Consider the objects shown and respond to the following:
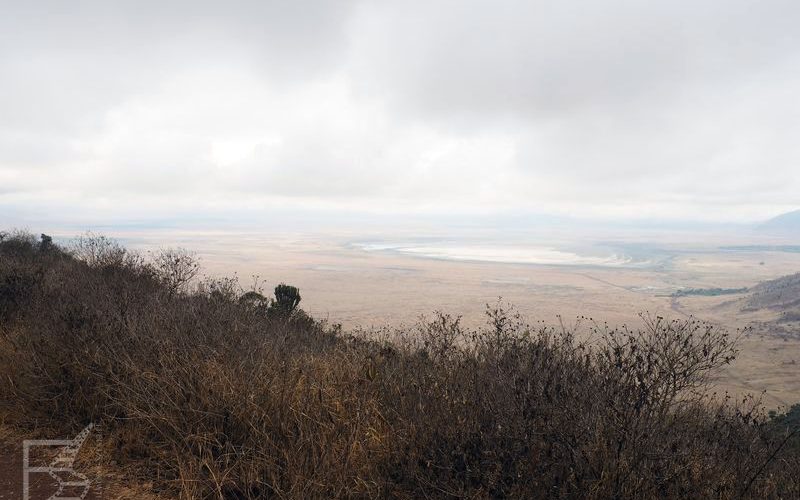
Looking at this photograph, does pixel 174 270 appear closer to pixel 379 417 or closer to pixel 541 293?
pixel 379 417

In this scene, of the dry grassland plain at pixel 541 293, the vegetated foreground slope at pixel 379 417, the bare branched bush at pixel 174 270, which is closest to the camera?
the vegetated foreground slope at pixel 379 417

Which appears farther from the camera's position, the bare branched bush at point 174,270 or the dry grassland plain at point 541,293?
the dry grassland plain at point 541,293

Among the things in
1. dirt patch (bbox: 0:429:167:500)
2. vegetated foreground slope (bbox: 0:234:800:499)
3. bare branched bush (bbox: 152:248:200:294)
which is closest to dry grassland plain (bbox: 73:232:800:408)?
bare branched bush (bbox: 152:248:200:294)

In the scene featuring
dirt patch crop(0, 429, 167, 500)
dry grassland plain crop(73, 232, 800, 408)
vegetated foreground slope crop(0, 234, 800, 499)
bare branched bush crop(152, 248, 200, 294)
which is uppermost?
bare branched bush crop(152, 248, 200, 294)

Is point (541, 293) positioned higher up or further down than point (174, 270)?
further down

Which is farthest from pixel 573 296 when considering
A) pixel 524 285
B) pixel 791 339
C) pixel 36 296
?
pixel 36 296

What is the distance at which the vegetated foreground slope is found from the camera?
4023 mm

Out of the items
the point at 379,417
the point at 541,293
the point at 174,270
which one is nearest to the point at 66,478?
the point at 379,417

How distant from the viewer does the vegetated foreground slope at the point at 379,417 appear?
13.2ft

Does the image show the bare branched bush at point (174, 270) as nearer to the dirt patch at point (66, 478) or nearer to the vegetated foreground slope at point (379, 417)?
the vegetated foreground slope at point (379, 417)

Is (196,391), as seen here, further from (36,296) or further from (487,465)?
(36,296)

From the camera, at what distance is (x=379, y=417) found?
533cm

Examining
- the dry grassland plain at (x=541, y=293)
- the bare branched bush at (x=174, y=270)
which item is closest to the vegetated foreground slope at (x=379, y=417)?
the bare branched bush at (x=174, y=270)

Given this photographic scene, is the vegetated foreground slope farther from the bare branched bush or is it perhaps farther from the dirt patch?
the bare branched bush
